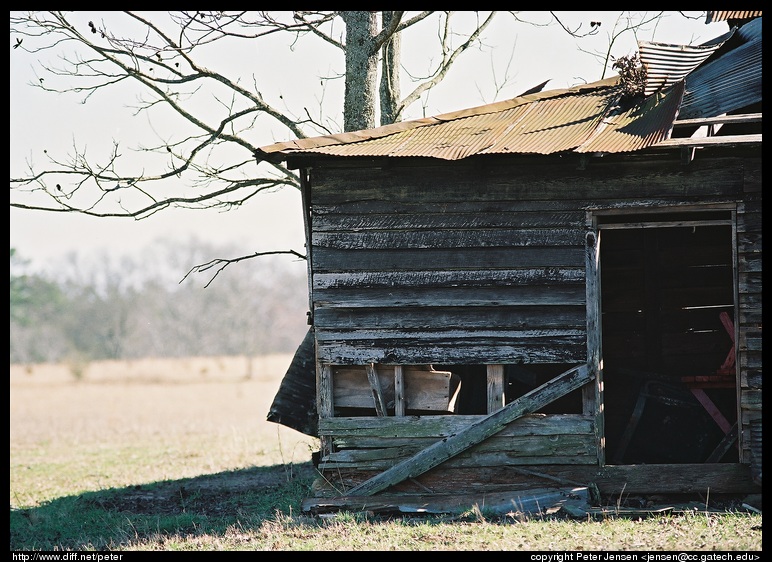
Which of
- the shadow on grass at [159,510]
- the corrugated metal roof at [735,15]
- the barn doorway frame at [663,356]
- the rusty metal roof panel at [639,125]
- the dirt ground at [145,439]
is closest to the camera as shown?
the rusty metal roof panel at [639,125]

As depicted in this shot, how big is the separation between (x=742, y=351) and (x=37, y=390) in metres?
33.2

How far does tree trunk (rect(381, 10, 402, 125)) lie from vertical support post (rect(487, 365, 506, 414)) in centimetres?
547

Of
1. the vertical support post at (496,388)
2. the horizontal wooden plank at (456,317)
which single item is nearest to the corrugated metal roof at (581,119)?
the horizontal wooden plank at (456,317)

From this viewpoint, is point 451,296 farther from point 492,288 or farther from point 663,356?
point 663,356

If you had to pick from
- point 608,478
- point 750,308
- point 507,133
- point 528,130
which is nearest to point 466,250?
point 507,133

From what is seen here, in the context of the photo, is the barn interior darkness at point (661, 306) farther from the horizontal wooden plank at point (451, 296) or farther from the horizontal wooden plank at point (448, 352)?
the horizontal wooden plank at point (451, 296)

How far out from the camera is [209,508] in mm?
9953

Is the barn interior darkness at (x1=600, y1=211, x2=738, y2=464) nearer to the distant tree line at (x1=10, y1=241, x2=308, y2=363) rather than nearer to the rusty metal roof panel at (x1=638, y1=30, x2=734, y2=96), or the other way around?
the rusty metal roof panel at (x1=638, y1=30, x2=734, y2=96)

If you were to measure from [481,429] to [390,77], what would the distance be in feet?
21.9

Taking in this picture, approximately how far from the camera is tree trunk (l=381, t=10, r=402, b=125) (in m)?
12.9

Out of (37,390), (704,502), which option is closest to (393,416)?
(704,502)

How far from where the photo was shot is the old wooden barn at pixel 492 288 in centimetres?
830

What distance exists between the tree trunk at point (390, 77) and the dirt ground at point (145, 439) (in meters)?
5.04

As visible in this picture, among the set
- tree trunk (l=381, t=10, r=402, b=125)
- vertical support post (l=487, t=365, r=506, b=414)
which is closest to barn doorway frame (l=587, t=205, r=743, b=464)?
vertical support post (l=487, t=365, r=506, b=414)
